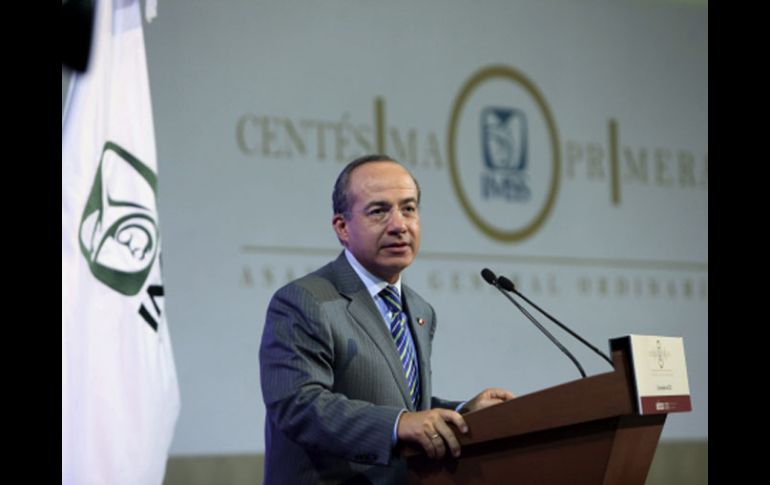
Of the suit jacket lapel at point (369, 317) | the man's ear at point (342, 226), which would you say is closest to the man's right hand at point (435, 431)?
the suit jacket lapel at point (369, 317)

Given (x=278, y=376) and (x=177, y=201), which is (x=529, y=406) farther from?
(x=177, y=201)

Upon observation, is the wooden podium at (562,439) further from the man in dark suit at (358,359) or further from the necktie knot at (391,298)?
the necktie knot at (391,298)

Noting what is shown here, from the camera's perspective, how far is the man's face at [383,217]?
3137 mm

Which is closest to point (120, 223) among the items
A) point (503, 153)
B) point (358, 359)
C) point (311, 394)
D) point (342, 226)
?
point (342, 226)

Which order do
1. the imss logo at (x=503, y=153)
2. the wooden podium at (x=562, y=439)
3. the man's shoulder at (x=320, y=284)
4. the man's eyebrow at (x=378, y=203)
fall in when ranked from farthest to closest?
the imss logo at (x=503, y=153) → the man's eyebrow at (x=378, y=203) → the man's shoulder at (x=320, y=284) → the wooden podium at (x=562, y=439)

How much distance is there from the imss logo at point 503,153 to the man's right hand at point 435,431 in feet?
12.3

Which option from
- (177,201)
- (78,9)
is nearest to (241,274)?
(177,201)

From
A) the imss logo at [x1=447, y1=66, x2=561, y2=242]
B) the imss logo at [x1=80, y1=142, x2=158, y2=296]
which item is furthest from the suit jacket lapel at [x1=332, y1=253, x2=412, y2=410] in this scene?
the imss logo at [x1=447, y1=66, x2=561, y2=242]

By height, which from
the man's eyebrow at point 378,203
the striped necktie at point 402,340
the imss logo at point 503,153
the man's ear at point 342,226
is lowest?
the striped necktie at point 402,340

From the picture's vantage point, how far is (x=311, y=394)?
2.80m

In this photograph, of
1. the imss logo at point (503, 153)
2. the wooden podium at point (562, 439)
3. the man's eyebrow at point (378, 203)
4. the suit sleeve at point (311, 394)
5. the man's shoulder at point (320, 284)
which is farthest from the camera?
the imss logo at point (503, 153)

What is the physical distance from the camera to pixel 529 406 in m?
2.60

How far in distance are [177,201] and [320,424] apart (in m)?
2.88
